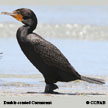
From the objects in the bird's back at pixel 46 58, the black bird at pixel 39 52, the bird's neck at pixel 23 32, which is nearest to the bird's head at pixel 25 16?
the black bird at pixel 39 52

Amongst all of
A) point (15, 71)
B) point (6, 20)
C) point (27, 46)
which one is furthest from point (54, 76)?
point (6, 20)

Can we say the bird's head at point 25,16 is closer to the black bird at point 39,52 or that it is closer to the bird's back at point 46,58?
the black bird at point 39,52

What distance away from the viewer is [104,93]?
17.7m

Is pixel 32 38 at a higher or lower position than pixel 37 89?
higher

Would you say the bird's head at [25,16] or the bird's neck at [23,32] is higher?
the bird's head at [25,16]

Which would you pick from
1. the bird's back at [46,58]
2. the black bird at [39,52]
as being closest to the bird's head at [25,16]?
the black bird at [39,52]

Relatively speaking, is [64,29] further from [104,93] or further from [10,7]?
[104,93]

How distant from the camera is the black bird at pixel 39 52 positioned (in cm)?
1722

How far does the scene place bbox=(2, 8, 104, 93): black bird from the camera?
17.2 meters

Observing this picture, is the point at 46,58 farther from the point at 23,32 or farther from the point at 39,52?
the point at 23,32

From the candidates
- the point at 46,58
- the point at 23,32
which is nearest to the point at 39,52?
the point at 46,58

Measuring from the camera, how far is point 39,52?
17.2 meters

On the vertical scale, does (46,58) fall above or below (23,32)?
below

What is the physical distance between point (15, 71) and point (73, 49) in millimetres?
5018
